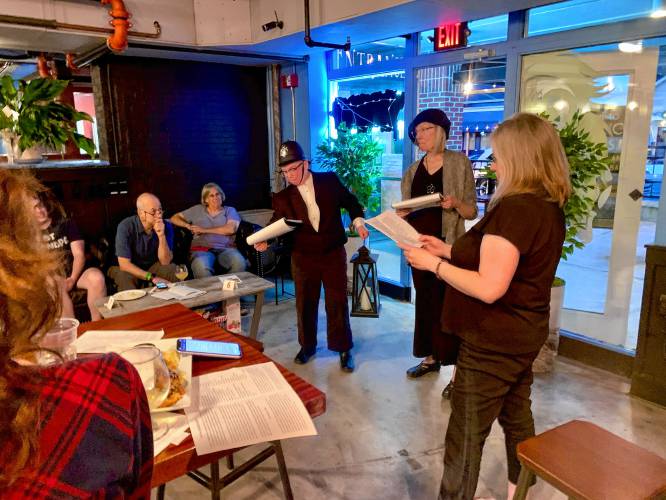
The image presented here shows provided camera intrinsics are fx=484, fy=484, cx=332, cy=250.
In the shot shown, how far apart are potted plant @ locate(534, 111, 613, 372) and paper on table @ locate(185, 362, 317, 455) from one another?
2.19 metres

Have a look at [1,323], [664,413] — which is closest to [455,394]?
[1,323]

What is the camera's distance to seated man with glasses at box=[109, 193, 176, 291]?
3730 mm

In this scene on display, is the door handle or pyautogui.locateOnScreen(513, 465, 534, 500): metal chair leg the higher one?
the door handle

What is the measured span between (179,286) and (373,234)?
2.89m

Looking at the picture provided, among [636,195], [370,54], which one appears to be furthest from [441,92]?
[636,195]

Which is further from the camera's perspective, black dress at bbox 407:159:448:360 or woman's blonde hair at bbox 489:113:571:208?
black dress at bbox 407:159:448:360

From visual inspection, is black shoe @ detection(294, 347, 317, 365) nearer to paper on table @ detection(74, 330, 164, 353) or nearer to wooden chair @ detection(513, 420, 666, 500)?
paper on table @ detection(74, 330, 164, 353)

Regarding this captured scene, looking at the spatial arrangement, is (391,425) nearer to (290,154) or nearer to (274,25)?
(290,154)

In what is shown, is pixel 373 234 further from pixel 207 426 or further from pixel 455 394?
pixel 207 426

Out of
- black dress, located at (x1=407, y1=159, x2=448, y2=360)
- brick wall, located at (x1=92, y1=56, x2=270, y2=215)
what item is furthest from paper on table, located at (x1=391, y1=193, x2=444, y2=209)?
brick wall, located at (x1=92, y1=56, x2=270, y2=215)

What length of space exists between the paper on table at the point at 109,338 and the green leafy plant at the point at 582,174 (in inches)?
94.2

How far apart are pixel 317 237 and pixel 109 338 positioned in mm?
1733

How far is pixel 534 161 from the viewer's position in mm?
1520

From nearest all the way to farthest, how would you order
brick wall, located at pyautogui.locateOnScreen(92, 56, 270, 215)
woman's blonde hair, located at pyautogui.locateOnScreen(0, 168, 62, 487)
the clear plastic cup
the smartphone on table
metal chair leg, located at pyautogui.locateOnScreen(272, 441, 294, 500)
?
1. woman's blonde hair, located at pyautogui.locateOnScreen(0, 168, 62, 487)
2. the clear plastic cup
3. the smartphone on table
4. metal chair leg, located at pyautogui.locateOnScreen(272, 441, 294, 500)
5. brick wall, located at pyautogui.locateOnScreen(92, 56, 270, 215)
